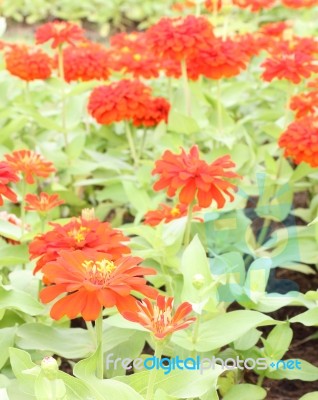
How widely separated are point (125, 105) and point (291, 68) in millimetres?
441

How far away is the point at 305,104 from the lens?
195 centimetres

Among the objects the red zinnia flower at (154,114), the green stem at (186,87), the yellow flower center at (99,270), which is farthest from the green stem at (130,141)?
the yellow flower center at (99,270)

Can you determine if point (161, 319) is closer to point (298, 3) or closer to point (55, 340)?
point (55, 340)

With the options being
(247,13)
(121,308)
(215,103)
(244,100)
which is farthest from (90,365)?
(247,13)

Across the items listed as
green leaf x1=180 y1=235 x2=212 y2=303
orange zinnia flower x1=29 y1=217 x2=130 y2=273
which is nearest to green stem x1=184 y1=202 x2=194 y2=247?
green leaf x1=180 y1=235 x2=212 y2=303

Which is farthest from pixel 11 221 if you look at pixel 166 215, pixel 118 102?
pixel 118 102

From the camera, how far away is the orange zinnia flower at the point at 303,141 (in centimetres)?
170

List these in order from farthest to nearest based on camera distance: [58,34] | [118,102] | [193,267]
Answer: [58,34] < [118,102] < [193,267]

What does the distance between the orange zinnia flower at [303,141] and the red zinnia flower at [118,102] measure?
1.47 feet

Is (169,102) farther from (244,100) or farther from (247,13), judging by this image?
(247,13)

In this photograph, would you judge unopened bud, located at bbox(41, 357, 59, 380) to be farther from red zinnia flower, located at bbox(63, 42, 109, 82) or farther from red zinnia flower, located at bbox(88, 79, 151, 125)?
red zinnia flower, located at bbox(63, 42, 109, 82)

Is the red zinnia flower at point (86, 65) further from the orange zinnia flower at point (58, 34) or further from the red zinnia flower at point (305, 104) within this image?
the red zinnia flower at point (305, 104)

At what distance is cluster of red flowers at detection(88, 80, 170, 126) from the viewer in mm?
2018

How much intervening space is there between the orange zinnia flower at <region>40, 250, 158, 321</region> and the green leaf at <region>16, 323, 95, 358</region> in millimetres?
316
